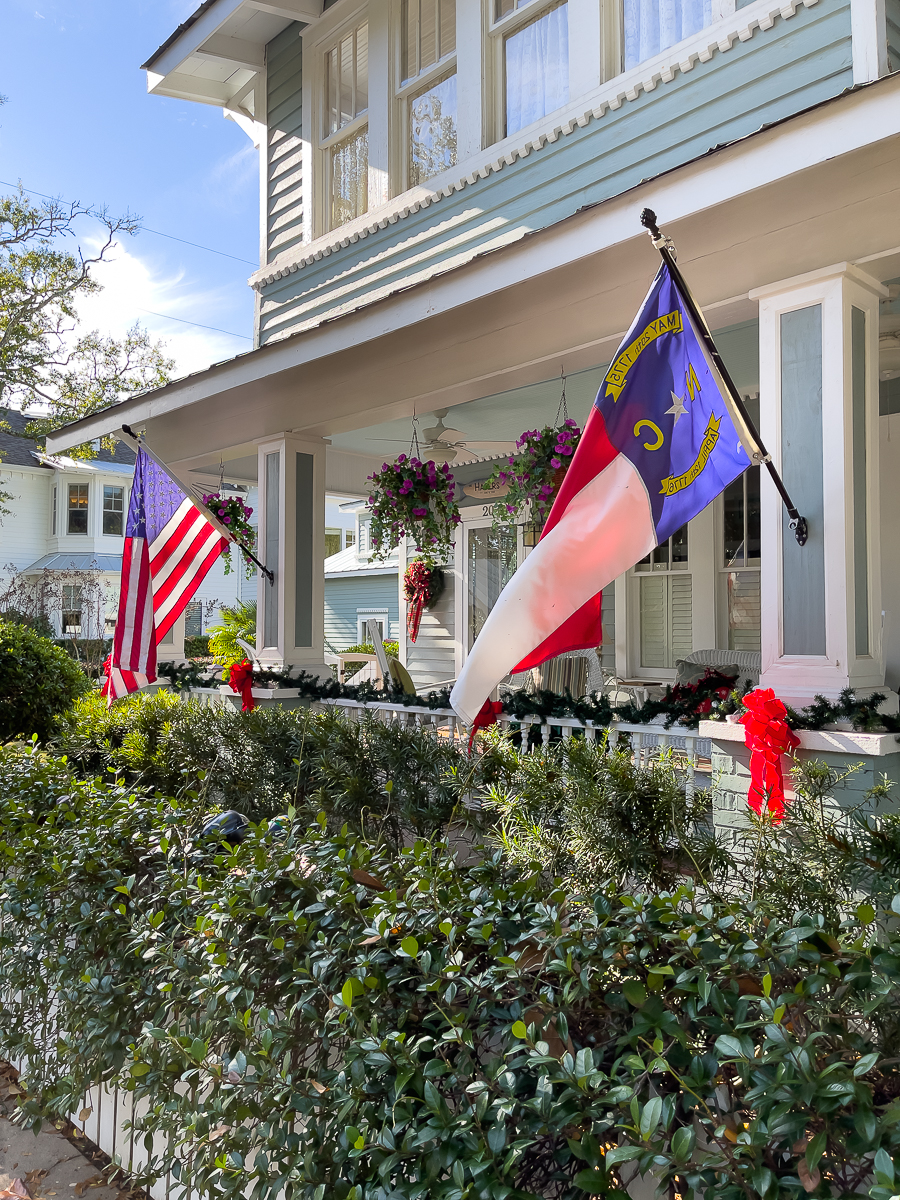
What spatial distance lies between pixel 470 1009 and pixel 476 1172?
32 cm

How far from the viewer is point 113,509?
2581 cm

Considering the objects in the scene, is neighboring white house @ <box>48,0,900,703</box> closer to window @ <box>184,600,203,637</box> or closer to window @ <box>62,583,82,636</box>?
window @ <box>62,583,82,636</box>

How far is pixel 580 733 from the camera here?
4.84 m

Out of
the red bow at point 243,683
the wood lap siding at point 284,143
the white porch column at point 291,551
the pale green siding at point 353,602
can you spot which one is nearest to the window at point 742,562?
the white porch column at point 291,551

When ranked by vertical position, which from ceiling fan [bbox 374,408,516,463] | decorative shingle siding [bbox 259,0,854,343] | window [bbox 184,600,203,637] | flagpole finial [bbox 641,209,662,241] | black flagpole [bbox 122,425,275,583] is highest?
decorative shingle siding [bbox 259,0,854,343]

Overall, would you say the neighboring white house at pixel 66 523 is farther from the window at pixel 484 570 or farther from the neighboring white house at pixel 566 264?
the neighboring white house at pixel 566 264

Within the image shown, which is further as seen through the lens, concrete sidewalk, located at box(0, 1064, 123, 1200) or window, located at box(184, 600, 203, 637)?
window, located at box(184, 600, 203, 637)

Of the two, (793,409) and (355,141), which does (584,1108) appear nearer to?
(793,409)

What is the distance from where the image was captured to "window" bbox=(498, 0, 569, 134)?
6.00 metres

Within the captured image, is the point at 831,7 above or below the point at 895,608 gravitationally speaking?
above

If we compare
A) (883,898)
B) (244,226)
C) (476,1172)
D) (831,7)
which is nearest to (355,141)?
(831,7)

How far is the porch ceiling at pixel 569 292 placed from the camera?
10.5 feet

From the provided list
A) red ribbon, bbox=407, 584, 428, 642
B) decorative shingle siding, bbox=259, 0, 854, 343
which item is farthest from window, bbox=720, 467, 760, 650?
red ribbon, bbox=407, 584, 428, 642

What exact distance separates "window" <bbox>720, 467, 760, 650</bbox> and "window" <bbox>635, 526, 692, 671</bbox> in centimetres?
41
